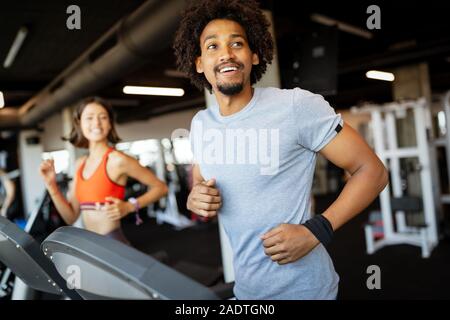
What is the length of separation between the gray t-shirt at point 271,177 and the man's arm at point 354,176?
0.11 feet

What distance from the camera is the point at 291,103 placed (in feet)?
2.74

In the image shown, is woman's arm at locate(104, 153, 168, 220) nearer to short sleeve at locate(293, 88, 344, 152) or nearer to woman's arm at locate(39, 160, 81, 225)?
woman's arm at locate(39, 160, 81, 225)

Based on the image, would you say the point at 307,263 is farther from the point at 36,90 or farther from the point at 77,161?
the point at 36,90

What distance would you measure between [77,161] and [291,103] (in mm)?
1096

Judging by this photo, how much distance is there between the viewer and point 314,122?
80 cm

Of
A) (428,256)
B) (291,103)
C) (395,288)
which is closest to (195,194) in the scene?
(291,103)

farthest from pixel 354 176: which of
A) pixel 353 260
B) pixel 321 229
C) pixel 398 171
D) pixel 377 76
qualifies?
pixel 398 171

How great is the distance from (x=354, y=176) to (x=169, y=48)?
137 inches

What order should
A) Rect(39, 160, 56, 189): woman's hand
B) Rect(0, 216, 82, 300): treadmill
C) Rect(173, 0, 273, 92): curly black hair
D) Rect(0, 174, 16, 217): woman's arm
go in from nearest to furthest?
Rect(0, 216, 82, 300): treadmill
Rect(173, 0, 273, 92): curly black hair
Rect(39, 160, 56, 189): woman's hand
Rect(0, 174, 16, 217): woman's arm

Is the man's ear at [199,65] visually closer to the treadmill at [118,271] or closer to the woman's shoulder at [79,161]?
the treadmill at [118,271]

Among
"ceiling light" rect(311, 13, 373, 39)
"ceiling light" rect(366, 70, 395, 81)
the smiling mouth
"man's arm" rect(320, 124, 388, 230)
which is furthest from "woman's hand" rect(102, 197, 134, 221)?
"ceiling light" rect(311, 13, 373, 39)

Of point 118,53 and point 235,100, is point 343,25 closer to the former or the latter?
point 118,53

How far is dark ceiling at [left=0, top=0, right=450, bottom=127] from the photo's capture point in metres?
1.93

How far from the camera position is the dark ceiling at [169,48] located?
76.0 inches
